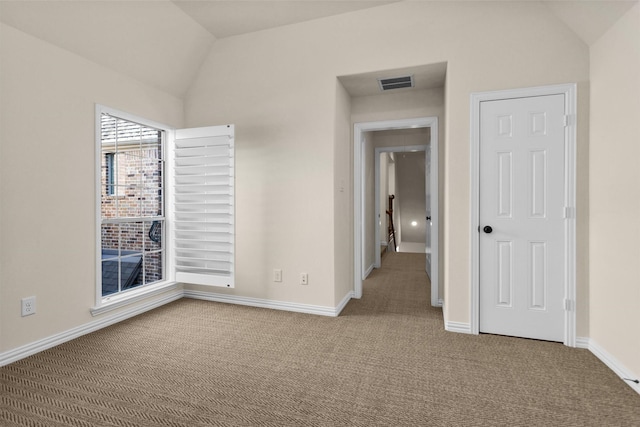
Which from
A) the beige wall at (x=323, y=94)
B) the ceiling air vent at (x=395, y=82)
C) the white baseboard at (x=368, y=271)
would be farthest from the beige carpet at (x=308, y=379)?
the ceiling air vent at (x=395, y=82)

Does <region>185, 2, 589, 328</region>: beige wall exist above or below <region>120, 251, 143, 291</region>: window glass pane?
above

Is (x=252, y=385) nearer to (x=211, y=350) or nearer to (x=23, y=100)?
(x=211, y=350)

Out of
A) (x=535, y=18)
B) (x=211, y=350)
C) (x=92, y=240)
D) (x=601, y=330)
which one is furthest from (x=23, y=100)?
(x=601, y=330)

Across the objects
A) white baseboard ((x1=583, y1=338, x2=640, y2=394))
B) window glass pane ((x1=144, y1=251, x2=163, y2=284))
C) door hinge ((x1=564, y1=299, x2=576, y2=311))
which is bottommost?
white baseboard ((x1=583, y1=338, x2=640, y2=394))

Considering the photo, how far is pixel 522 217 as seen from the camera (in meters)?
2.66

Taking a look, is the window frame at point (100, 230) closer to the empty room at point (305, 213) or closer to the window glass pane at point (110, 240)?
the empty room at point (305, 213)

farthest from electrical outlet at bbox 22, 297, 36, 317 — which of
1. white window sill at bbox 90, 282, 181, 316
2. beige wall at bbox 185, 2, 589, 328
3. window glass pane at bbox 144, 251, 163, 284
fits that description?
beige wall at bbox 185, 2, 589, 328

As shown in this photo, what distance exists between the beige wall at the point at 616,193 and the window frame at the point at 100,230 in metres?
3.94

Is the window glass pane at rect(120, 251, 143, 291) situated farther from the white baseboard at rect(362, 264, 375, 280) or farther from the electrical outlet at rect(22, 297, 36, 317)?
the white baseboard at rect(362, 264, 375, 280)

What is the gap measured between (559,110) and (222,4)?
9.86 feet

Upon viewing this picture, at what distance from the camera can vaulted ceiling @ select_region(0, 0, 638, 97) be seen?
7.45 feet

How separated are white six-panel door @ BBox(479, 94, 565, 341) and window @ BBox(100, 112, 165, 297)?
3355 millimetres

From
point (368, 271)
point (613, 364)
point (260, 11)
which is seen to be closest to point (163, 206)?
point (260, 11)

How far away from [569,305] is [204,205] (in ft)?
11.3
